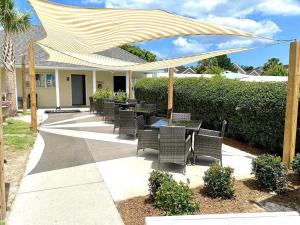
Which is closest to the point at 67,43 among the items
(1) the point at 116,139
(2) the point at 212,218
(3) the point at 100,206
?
(1) the point at 116,139

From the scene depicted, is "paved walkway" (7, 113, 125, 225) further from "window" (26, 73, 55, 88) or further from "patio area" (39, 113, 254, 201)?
"window" (26, 73, 55, 88)

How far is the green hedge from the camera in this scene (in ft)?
25.2

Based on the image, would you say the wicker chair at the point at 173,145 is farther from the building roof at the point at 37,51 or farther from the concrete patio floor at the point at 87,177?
the building roof at the point at 37,51

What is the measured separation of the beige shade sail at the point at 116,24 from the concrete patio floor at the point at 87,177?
288 centimetres

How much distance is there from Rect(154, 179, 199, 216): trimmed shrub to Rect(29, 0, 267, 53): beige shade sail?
2.70 m

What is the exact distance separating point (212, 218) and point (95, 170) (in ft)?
12.7

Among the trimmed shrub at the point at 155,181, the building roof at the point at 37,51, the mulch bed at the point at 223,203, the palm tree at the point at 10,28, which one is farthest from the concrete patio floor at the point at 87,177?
the building roof at the point at 37,51

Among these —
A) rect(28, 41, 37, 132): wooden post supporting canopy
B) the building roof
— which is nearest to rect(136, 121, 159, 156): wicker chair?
rect(28, 41, 37, 132): wooden post supporting canopy

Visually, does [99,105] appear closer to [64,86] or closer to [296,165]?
[64,86]

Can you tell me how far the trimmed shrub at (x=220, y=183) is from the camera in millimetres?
5004

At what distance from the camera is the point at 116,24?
5.54 m

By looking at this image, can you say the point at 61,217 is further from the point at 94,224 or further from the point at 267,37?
the point at 267,37

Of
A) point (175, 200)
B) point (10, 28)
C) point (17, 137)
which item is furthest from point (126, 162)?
point (10, 28)

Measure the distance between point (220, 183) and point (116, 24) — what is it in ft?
11.1
